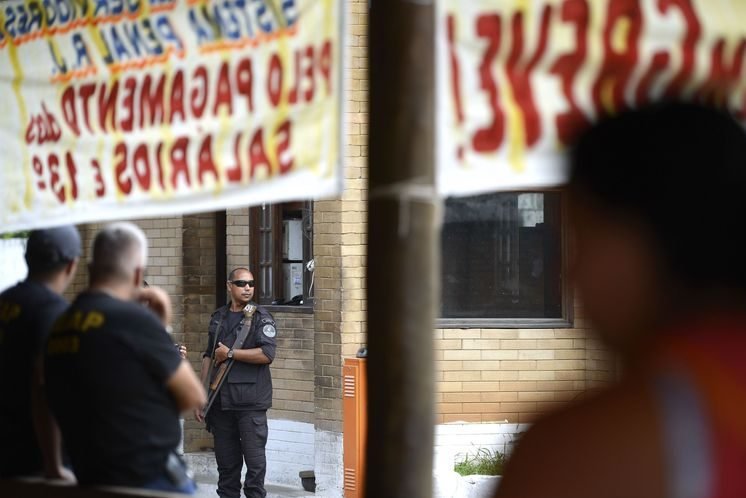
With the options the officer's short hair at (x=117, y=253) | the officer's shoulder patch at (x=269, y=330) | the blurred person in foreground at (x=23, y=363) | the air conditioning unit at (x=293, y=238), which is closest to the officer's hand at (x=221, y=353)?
the officer's shoulder patch at (x=269, y=330)

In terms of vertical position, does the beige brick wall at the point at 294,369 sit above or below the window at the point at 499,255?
below

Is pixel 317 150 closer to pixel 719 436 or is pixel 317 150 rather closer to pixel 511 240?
pixel 719 436

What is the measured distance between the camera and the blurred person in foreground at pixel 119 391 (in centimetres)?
473

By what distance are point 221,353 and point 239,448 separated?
875mm

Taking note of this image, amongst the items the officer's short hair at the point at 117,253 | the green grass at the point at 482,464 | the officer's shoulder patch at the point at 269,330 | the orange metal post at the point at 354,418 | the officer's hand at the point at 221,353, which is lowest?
the green grass at the point at 482,464

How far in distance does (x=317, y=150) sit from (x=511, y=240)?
298 inches

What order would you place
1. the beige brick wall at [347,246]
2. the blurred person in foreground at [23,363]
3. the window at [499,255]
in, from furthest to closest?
the window at [499,255], the beige brick wall at [347,246], the blurred person in foreground at [23,363]

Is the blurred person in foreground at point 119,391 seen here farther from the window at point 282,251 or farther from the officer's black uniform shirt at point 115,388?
the window at point 282,251

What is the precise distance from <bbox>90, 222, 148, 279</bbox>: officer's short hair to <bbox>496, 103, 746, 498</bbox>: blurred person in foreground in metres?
2.99

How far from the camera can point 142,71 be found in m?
5.47

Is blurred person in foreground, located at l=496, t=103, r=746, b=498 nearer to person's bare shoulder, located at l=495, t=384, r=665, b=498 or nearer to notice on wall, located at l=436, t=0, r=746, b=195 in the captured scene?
person's bare shoulder, located at l=495, t=384, r=665, b=498

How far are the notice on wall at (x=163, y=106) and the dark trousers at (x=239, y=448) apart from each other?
17.9ft

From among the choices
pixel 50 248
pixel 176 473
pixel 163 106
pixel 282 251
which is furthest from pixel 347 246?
pixel 176 473

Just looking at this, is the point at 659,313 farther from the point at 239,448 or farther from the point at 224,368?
the point at 239,448
